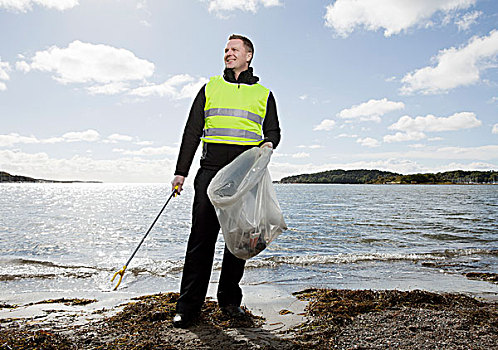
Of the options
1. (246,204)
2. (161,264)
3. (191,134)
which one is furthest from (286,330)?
(161,264)

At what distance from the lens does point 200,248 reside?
321 cm

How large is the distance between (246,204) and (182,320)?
42.8 inches

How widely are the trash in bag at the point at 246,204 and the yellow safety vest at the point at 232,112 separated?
0.77ft

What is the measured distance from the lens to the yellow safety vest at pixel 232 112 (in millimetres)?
3199

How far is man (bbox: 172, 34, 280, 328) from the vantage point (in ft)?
10.5

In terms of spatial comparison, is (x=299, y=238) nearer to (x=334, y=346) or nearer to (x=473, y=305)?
(x=473, y=305)

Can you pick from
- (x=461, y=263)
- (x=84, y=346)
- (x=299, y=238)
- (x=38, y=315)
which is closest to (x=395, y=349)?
(x=84, y=346)

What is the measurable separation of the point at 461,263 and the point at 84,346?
6.92 meters

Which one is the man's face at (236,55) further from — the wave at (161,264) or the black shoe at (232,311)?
the wave at (161,264)

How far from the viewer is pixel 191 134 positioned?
330 cm

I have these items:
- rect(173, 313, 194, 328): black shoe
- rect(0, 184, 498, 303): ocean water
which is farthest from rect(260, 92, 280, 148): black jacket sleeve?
rect(0, 184, 498, 303): ocean water

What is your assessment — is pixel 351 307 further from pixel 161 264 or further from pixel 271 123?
pixel 161 264

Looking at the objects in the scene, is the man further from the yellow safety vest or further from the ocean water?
the ocean water

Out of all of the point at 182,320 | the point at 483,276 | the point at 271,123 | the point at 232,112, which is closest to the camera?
the point at 182,320
